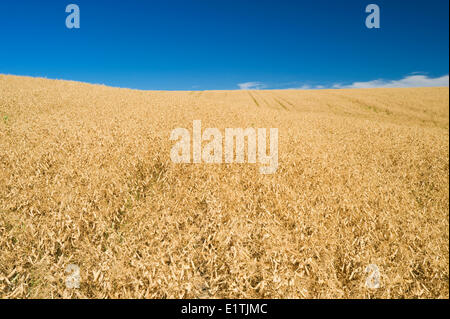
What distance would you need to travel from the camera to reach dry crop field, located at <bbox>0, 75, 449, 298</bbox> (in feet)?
9.21

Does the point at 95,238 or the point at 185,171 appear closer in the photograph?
the point at 95,238

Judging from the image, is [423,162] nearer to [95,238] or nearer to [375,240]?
[375,240]

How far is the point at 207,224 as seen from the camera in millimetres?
3555

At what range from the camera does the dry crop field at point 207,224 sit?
281 centimetres

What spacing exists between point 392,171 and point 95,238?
342 inches

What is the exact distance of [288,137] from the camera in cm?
853

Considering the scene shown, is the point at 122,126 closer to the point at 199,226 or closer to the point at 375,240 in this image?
the point at 199,226

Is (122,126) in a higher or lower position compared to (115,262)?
higher
